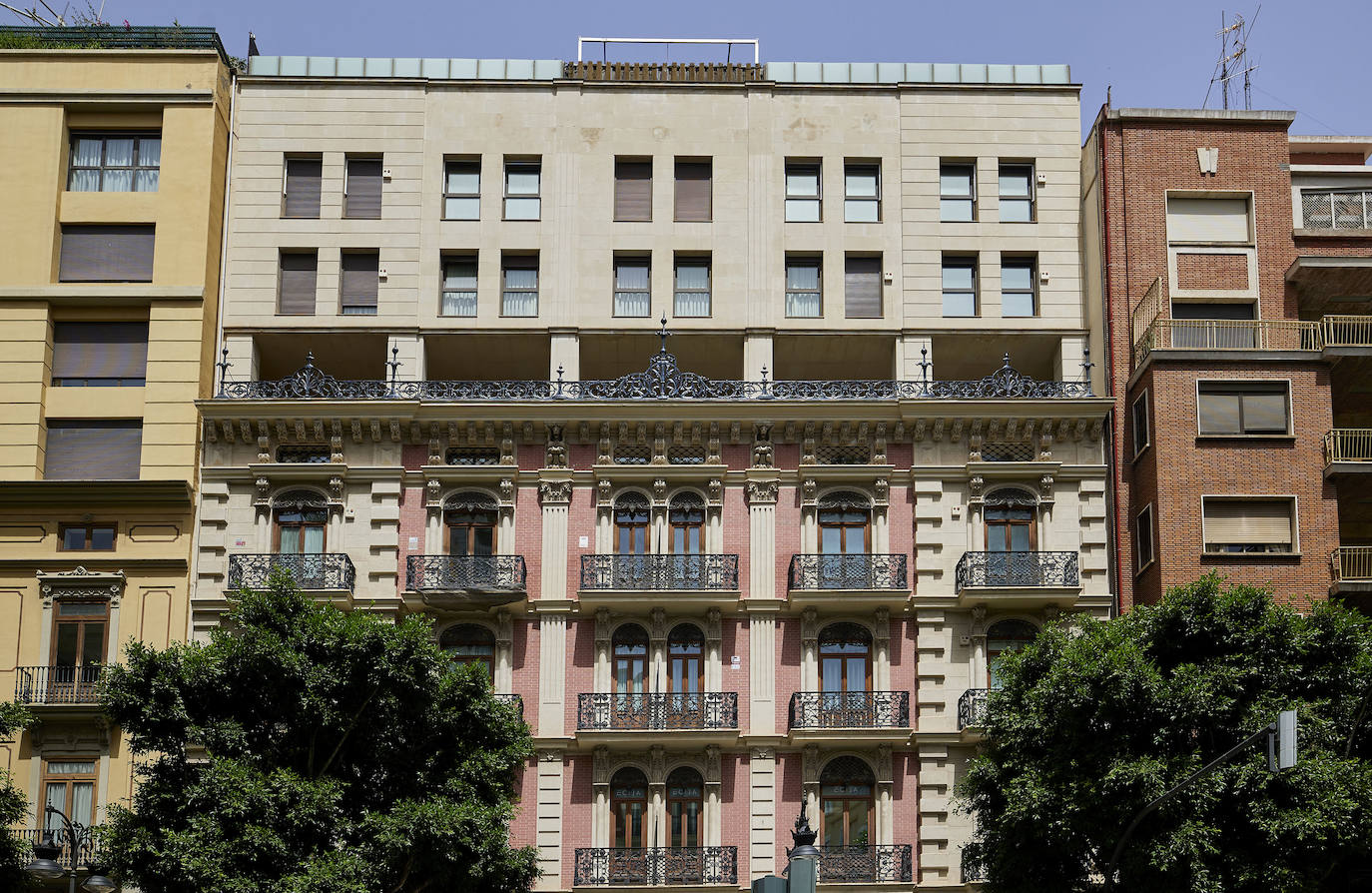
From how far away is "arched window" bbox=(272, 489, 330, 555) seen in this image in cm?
5088

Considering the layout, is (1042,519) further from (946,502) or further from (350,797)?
(350,797)

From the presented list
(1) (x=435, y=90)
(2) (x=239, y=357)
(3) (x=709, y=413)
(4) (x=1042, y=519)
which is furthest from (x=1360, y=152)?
(2) (x=239, y=357)

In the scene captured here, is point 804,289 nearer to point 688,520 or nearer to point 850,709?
point 688,520

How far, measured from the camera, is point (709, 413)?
51.2m

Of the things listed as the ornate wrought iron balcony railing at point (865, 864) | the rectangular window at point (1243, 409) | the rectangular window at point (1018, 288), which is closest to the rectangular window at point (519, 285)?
the rectangular window at point (1018, 288)

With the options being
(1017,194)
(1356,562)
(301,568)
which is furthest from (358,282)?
(1356,562)

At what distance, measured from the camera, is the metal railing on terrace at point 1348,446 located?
4924cm

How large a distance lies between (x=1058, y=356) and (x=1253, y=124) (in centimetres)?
855

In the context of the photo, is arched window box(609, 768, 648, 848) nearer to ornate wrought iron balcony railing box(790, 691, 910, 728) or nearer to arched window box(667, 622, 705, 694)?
arched window box(667, 622, 705, 694)

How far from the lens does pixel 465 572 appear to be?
4981 cm

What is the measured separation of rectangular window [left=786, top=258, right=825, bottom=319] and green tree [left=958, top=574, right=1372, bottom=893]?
14.3 m

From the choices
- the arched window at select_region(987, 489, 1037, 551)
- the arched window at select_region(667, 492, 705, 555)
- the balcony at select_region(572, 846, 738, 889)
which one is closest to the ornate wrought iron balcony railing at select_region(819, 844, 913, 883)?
the balcony at select_region(572, 846, 738, 889)

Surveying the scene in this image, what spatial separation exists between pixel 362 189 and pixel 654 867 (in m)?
21.1

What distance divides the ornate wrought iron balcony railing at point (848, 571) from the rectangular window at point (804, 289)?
757 cm
